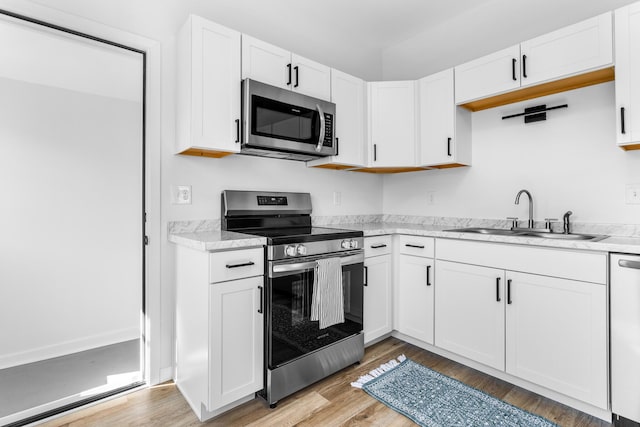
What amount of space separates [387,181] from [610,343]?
7.16ft

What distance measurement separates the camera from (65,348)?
8.06 ft

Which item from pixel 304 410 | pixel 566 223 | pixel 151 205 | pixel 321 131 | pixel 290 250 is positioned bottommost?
pixel 304 410

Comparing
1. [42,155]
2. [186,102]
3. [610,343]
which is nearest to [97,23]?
[186,102]

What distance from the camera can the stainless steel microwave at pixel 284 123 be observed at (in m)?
2.04

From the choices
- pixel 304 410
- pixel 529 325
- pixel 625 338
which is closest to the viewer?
pixel 625 338

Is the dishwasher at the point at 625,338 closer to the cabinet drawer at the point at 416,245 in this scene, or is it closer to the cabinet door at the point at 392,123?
the cabinet drawer at the point at 416,245

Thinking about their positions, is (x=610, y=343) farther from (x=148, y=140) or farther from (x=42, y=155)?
(x=42, y=155)

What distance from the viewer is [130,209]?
9.25 feet

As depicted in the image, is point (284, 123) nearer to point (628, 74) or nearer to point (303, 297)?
point (303, 297)

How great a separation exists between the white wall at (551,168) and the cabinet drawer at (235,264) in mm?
1877

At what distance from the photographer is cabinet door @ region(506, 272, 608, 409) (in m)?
1.66

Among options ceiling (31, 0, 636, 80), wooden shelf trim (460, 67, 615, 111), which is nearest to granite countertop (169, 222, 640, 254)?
wooden shelf trim (460, 67, 615, 111)

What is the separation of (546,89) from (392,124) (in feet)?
3.59

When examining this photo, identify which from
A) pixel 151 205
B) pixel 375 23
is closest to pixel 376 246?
pixel 151 205
